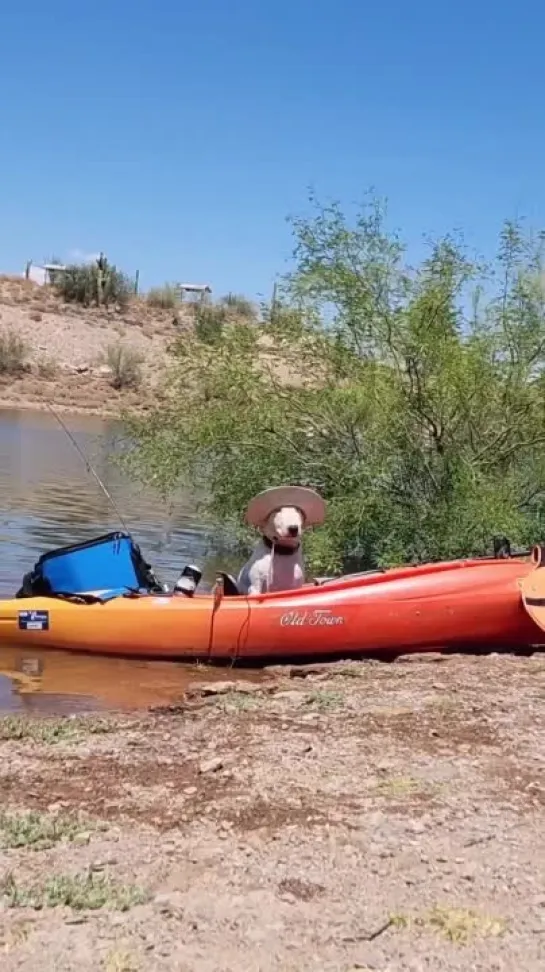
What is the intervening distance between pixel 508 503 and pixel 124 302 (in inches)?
1621

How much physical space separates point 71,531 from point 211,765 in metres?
11.0

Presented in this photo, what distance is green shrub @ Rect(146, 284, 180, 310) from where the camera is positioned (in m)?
52.1

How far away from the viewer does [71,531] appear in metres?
15.9

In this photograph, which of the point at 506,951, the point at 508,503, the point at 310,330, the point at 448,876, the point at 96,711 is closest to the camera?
the point at 506,951

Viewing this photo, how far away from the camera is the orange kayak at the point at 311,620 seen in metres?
8.77

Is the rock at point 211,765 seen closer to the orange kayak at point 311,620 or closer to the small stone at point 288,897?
the small stone at point 288,897

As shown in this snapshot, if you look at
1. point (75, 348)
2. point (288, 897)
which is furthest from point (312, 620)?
point (75, 348)

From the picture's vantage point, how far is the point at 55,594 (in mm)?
9180

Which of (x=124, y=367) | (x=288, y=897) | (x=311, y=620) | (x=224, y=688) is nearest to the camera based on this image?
(x=288, y=897)

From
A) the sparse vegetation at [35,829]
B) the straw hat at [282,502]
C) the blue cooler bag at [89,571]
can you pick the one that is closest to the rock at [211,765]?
the sparse vegetation at [35,829]

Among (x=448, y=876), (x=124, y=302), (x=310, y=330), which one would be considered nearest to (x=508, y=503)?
(x=310, y=330)

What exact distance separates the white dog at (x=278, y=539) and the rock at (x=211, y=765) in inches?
146

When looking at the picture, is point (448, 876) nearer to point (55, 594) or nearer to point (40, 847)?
point (40, 847)

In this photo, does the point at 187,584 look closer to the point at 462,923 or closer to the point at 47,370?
the point at 462,923
